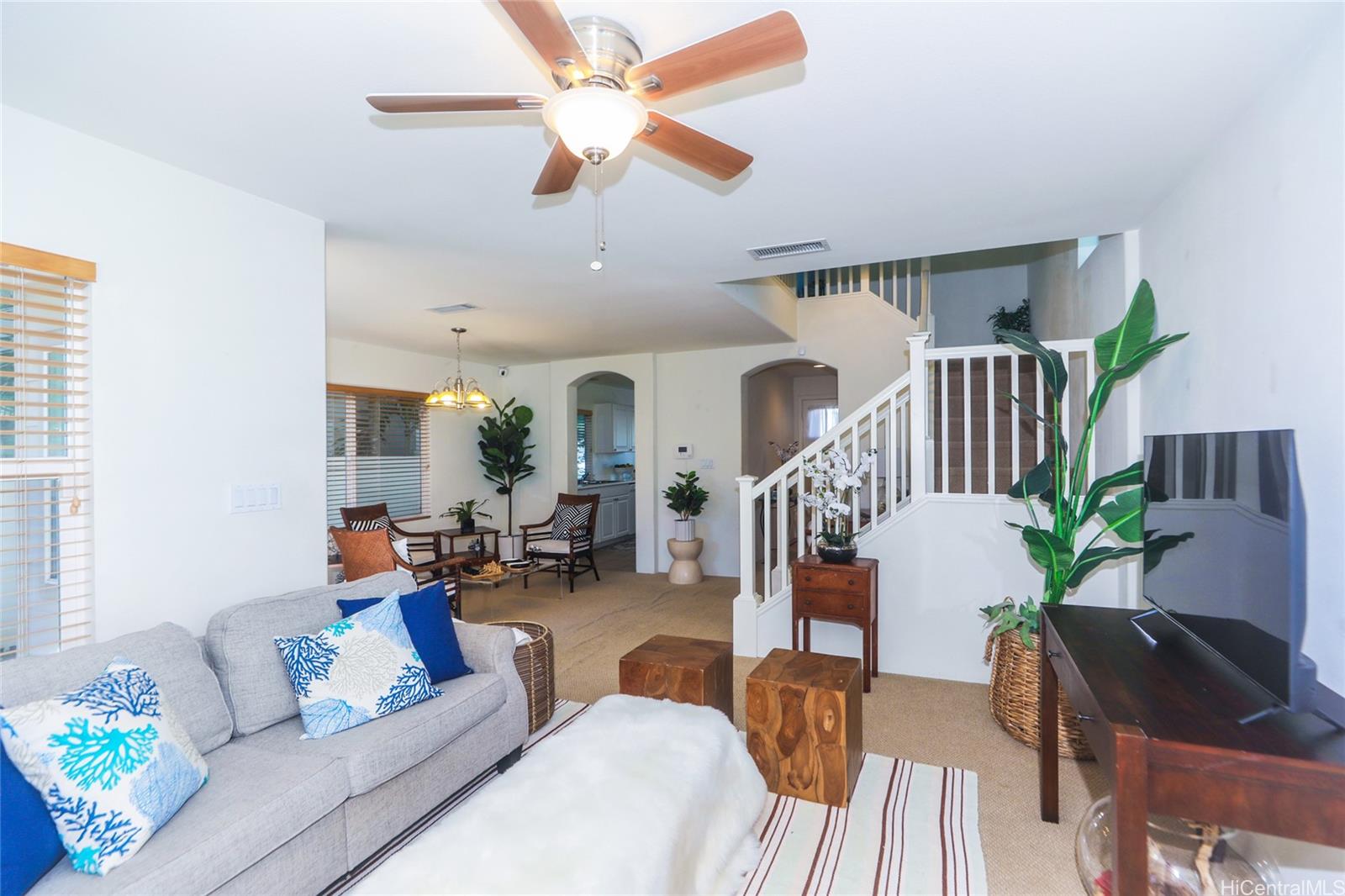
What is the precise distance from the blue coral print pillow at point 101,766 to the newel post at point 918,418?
3581 millimetres

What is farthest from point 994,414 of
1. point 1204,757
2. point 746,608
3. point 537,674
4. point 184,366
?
point 184,366

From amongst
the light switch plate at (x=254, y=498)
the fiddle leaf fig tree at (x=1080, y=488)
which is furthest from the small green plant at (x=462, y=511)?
the fiddle leaf fig tree at (x=1080, y=488)

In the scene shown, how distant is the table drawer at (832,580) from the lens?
145 inches

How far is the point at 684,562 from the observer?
22.1 ft

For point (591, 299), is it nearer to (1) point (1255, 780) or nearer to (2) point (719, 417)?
(2) point (719, 417)

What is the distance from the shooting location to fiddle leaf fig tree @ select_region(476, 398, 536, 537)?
752 centimetres

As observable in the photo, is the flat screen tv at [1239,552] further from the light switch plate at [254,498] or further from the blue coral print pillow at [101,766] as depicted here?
the light switch plate at [254,498]

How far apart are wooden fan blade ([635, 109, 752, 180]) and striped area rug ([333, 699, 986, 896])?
2255mm

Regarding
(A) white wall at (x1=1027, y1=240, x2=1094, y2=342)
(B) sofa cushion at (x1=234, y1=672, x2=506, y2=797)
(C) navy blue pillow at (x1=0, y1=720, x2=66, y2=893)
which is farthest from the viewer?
(A) white wall at (x1=1027, y1=240, x2=1094, y2=342)

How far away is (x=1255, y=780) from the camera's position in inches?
51.4

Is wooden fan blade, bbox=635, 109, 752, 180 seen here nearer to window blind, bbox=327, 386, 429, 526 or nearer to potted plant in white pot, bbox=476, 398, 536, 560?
window blind, bbox=327, 386, 429, 526

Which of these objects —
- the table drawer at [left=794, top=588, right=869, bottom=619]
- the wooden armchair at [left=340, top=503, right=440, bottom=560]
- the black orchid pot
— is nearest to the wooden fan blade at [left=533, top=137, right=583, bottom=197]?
the black orchid pot

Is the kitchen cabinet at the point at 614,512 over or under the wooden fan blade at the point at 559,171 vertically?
under

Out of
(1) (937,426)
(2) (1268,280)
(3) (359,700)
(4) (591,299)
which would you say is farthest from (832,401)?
(3) (359,700)
